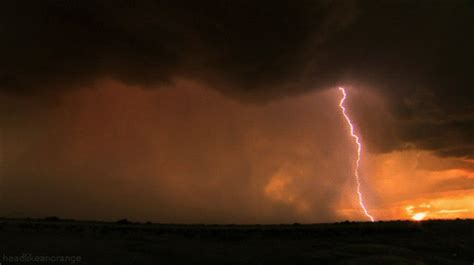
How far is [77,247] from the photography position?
62.2 feet

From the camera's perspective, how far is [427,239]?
28.5 metres

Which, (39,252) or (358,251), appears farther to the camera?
(358,251)

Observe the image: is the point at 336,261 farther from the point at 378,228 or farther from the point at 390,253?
the point at 378,228

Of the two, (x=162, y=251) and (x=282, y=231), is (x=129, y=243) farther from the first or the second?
Answer: (x=282, y=231)

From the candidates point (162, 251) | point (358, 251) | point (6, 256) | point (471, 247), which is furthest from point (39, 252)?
point (471, 247)

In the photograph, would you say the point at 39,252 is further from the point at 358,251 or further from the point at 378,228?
the point at 378,228

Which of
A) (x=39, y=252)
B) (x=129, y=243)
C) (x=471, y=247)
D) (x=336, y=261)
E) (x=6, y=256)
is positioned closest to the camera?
(x=6, y=256)

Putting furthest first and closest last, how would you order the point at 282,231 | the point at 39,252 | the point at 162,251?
the point at 282,231, the point at 162,251, the point at 39,252

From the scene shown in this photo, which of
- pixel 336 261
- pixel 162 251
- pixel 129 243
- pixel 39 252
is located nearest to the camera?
pixel 39 252

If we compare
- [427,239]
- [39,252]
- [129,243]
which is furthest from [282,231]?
[39,252]

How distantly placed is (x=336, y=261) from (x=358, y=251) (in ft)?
11.1

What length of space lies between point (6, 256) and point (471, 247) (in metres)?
25.5

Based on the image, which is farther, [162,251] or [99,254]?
[162,251]

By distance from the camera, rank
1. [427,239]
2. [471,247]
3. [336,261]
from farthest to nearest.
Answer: [427,239] < [471,247] < [336,261]
